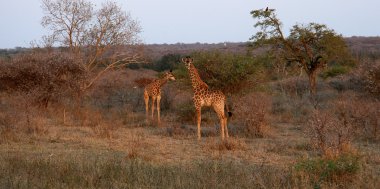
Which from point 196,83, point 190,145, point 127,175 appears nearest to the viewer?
point 127,175

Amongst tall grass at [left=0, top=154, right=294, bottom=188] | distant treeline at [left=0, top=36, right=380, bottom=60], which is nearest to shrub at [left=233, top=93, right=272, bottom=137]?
tall grass at [left=0, top=154, right=294, bottom=188]

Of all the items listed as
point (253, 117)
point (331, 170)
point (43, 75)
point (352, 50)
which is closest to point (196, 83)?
point (253, 117)

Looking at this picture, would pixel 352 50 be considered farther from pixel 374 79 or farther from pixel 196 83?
pixel 196 83

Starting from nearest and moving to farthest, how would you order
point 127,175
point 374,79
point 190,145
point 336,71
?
1. point 127,175
2. point 190,145
3. point 374,79
4. point 336,71

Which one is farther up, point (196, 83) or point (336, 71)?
point (196, 83)

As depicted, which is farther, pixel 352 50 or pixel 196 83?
pixel 352 50

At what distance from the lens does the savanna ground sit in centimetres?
732

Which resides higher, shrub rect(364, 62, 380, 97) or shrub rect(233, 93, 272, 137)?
shrub rect(364, 62, 380, 97)

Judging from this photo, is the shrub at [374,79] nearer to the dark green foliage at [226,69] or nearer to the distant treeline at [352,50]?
the dark green foliage at [226,69]

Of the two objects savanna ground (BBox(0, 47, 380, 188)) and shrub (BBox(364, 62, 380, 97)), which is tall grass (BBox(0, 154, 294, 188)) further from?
shrub (BBox(364, 62, 380, 97))

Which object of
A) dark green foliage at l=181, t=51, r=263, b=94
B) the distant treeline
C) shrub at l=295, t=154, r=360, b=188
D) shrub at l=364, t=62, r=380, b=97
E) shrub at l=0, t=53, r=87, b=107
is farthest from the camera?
the distant treeline

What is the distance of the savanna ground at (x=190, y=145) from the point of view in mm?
7324

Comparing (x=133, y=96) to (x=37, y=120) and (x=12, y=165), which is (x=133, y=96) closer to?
(x=37, y=120)

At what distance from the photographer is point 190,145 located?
12016 mm
